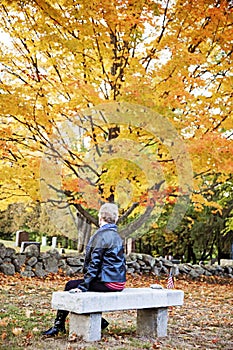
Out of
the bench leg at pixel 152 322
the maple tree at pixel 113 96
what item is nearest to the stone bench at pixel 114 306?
the bench leg at pixel 152 322

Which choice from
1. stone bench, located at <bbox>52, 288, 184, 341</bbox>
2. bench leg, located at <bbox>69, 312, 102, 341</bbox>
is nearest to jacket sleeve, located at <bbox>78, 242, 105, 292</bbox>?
stone bench, located at <bbox>52, 288, 184, 341</bbox>

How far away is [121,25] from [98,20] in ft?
1.27

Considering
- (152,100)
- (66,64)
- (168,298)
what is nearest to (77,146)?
(66,64)

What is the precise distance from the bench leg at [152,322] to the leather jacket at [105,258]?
1.83 feet

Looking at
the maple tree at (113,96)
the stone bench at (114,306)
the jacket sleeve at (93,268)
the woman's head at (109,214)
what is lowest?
the stone bench at (114,306)

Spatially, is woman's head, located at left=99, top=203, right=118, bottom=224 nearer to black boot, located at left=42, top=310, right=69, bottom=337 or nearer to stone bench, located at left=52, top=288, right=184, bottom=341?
stone bench, located at left=52, top=288, right=184, bottom=341

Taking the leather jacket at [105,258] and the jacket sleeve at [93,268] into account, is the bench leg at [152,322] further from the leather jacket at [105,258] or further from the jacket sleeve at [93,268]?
the jacket sleeve at [93,268]

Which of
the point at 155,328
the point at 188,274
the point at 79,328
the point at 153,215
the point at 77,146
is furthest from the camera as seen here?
the point at 153,215

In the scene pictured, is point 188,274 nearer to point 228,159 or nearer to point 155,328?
point 228,159

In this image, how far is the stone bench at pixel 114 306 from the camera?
391cm

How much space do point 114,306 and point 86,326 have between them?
28 centimetres

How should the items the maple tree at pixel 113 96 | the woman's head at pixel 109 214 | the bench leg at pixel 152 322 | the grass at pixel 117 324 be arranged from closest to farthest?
the grass at pixel 117 324
the woman's head at pixel 109 214
the bench leg at pixel 152 322
the maple tree at pixel 113 96

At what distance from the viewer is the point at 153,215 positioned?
17.2 meters

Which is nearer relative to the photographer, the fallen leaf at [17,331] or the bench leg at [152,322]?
the fallen leaf at [17,331]
